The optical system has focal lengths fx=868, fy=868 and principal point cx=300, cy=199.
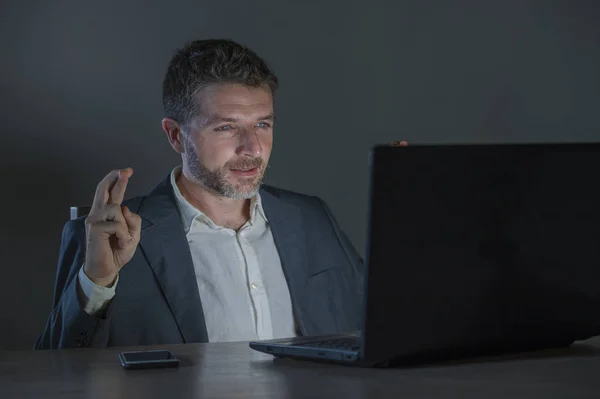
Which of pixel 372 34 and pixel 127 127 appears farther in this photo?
pixel 372 34

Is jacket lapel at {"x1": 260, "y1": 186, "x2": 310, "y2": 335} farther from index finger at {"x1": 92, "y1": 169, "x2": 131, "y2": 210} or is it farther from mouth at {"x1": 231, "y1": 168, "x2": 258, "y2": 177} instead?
index finger at {"x1": 92, "y1": 169, "x2": 131, "y2": 210}

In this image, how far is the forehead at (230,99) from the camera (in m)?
2.18

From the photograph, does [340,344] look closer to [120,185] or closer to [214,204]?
[120,185]

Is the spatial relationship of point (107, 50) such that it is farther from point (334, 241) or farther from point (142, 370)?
point (142, 370)

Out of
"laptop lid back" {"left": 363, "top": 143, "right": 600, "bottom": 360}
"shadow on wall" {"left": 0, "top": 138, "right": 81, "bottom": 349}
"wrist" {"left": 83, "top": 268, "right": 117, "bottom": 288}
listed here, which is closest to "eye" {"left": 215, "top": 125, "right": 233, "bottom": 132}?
"wrist" {"left": 83, "top": 268, "right": 117, "bottom": 288}

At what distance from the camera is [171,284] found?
6.69 ft

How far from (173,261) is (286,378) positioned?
2.90 ft

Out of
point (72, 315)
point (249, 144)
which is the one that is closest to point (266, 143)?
point (249, 144)

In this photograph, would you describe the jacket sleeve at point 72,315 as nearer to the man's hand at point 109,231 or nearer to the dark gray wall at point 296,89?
the man's hand at point 109,231

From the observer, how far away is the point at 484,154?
121 cm

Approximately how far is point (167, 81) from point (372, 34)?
0.97m

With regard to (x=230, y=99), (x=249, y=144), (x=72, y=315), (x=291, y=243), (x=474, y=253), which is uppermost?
(x=230, y=99)

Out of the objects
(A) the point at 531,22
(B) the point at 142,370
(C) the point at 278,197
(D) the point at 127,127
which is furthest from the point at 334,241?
(A) the point at 531,22

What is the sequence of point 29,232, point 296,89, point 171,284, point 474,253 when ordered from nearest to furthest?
point 474,253
point 171,284
point 29,232
point 296,89
